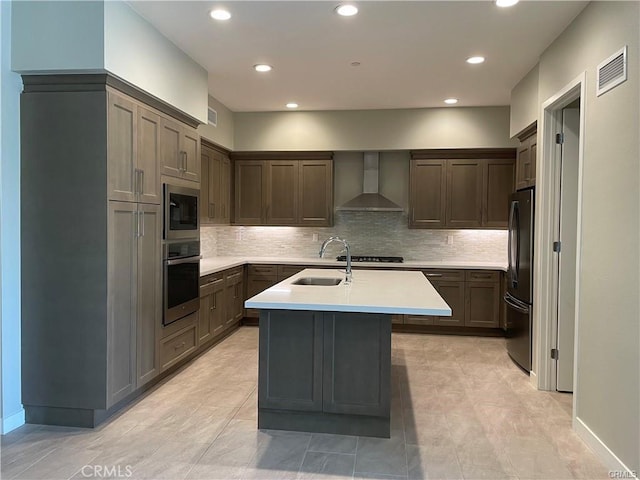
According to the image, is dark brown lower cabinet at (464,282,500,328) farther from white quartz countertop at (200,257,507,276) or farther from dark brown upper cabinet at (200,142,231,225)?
dark brown upper cabinet at (200,142,231,225)

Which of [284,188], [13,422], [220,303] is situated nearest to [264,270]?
[220,303]

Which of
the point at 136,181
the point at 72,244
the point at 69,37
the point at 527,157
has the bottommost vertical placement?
the point at 72,244

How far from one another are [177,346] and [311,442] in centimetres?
171

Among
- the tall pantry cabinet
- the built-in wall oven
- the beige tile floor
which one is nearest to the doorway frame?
the beige tile floor

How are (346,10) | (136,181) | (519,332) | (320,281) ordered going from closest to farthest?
(346,10) < (136,181) < (320,281) < (519,332)

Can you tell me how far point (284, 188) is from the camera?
6113mm

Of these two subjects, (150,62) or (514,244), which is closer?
(150,62)

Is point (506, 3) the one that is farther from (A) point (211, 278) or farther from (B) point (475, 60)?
(A) point (211, 278)

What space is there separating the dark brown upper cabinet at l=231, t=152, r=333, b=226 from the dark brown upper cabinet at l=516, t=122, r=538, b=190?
96.2 inches

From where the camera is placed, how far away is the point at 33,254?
2941 millimetres

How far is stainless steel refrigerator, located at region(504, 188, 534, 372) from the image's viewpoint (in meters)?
3.93

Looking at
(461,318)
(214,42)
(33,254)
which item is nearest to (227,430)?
(33,254)

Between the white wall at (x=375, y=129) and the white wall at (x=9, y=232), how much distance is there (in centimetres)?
339

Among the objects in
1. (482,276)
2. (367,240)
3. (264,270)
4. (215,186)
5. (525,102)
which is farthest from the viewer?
(367,240)
